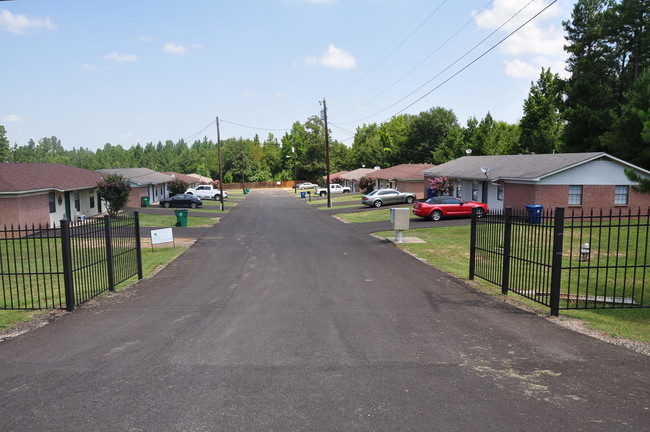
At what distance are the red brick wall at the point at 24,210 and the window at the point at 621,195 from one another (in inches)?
1312

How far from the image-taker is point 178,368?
19.6 feet

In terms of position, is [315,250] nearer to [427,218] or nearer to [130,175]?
[427,218]

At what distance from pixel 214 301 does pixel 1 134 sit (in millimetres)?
124145

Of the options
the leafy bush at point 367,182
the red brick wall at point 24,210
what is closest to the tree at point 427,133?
the leafy bush at point 367,182

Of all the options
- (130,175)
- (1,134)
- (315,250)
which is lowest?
(315,250)

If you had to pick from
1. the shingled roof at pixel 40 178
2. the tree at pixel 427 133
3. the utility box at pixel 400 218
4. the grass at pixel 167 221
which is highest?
the tree at pixel 427 133

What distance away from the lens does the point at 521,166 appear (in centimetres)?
3281

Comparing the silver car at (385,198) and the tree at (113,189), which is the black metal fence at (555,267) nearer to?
the tree at (113,189)

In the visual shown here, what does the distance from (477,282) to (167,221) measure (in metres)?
26.7

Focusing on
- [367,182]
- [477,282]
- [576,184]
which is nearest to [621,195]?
[576,184]

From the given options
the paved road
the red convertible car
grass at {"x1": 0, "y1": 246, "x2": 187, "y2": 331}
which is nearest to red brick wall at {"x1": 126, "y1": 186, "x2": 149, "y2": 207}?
grass at {"x1": 0, "y1": 246, "x2": 187, "y2": 331}

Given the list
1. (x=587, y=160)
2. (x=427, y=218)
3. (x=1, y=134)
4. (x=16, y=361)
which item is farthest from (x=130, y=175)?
(x=1, y=134)

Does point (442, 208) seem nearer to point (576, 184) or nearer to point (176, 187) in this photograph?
point (576, 184)

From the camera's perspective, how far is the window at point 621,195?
2949 cm
